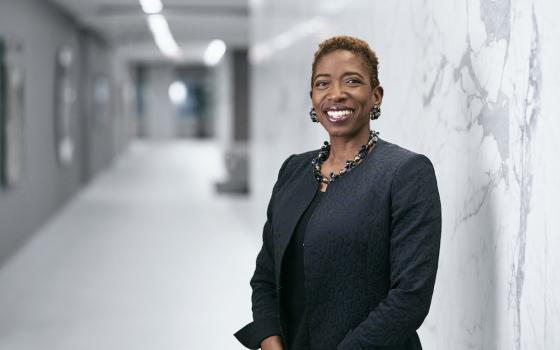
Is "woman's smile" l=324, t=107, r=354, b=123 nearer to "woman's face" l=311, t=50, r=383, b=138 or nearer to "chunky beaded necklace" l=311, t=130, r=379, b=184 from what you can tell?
"woman's face" l=311, t=50, r=383, b=138

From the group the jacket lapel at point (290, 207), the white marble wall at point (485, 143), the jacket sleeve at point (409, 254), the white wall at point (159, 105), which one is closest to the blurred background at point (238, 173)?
the white marble wall at point (485, 143)

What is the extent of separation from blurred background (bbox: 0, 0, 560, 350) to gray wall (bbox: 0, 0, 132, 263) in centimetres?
5

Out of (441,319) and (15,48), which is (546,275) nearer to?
(441,319)

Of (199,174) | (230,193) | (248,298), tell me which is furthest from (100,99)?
(248,298)

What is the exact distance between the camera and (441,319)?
8.66 ft

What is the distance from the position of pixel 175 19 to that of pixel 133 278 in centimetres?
790

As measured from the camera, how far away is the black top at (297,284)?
6.45 feet

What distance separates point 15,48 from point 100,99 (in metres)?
9.04

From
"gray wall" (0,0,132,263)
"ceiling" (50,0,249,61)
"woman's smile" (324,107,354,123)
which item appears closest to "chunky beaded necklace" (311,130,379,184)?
"woman's smile" (324,107,354,123)

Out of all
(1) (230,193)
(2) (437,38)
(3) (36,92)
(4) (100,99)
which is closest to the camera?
(2) (437,38)

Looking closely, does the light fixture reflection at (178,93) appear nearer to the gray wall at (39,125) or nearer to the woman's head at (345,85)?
the gray wall at (39,125)

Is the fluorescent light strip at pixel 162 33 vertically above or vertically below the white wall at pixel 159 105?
above

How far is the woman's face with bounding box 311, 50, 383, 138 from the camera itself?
1.86 meters

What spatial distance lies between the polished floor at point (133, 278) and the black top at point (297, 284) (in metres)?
2.81
